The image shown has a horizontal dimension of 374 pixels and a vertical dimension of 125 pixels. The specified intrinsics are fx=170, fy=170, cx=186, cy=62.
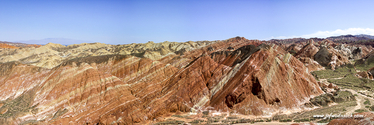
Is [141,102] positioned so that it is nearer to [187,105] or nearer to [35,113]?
[187,105]

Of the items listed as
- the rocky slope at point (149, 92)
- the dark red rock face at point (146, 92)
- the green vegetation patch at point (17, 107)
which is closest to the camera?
the green vegetation patch at point (17, 107)

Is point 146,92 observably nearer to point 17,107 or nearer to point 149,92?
point 149,92

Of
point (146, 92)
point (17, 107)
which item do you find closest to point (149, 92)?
point (146, 92)

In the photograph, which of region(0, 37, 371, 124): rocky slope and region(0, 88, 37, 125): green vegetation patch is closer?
region(0, 88, 37, 125): green vegetation patch

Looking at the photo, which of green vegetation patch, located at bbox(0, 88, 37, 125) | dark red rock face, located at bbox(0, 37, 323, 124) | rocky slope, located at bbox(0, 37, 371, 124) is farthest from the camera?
dark red rock face, located at bbox(0, 37, 323, 124)

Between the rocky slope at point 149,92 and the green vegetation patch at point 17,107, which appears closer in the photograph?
the green vegetation patch at point 17,107

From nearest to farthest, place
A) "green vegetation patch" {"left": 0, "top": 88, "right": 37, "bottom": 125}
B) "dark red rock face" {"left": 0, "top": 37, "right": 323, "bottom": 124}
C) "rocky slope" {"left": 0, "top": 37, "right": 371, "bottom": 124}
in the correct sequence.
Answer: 1. "green vegetation patch" {"left": 0, "top": 88, "right": 37, "bottom": 125}
2. "rocky slope" {"left": 0, "top": 37, "right": 371, "bottom": 124}
3. "dark red rock face" {"left": 0, "top": 37, "right": 323, "bottom": 124}

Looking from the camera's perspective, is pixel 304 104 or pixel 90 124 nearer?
pixel 90 124

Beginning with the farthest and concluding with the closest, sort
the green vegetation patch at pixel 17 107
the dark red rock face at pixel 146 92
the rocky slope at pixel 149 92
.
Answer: the dark red rock face at pixel 146 92 < the rocky slope at pixel 149 92 < the green vegetation patch at pixel 17 107

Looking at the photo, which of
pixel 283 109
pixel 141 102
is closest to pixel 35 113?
pixel 141 102
